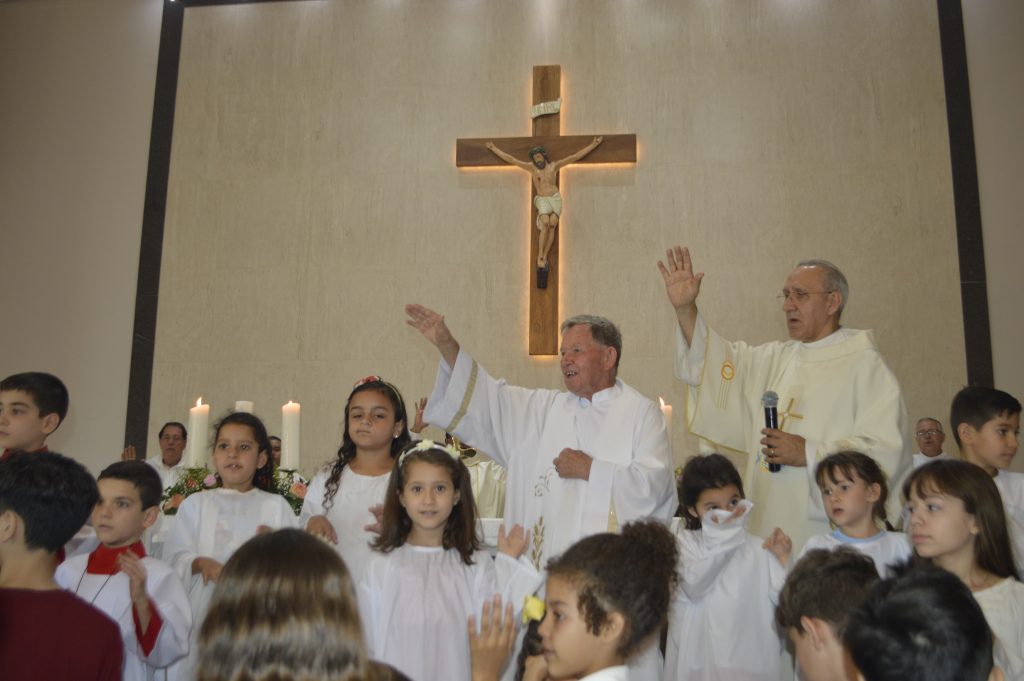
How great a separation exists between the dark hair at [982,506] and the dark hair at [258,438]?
251cm

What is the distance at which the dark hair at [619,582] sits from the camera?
2.19 metres

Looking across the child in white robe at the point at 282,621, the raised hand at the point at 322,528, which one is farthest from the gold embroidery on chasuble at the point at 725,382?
the child in white robe at the point at 282,621

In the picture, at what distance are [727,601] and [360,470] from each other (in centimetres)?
154

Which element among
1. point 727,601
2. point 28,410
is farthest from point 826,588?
point 28,410

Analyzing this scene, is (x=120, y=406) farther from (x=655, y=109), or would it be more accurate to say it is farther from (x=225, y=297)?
(x=655, y=109)

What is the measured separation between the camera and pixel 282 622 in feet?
4.94

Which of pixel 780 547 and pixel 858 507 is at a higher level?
pixel 858 507

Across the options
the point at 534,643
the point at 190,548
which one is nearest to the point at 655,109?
the point at 190,548

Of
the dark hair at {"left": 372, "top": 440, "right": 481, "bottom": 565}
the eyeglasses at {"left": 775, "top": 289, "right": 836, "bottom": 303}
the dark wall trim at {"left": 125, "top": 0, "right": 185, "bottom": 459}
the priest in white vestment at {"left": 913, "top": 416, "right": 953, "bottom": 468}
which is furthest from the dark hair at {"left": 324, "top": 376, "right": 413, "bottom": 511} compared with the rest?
the dark wall trim at {"left": 125, "top": 0, "right": 185, "bottom": 459}

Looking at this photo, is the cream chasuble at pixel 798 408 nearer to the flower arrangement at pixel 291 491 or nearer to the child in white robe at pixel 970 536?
the child in white robe at pixel 970 536

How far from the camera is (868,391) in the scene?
14.6ft

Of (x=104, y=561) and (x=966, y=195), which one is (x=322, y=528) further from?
(x=966, y=195)

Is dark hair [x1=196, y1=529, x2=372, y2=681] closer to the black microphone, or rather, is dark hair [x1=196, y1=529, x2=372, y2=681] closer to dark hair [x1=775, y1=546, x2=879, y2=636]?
dark hair [x1=775, y1=546, x2=879, y2=636]

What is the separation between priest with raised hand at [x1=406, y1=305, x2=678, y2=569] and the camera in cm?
413
